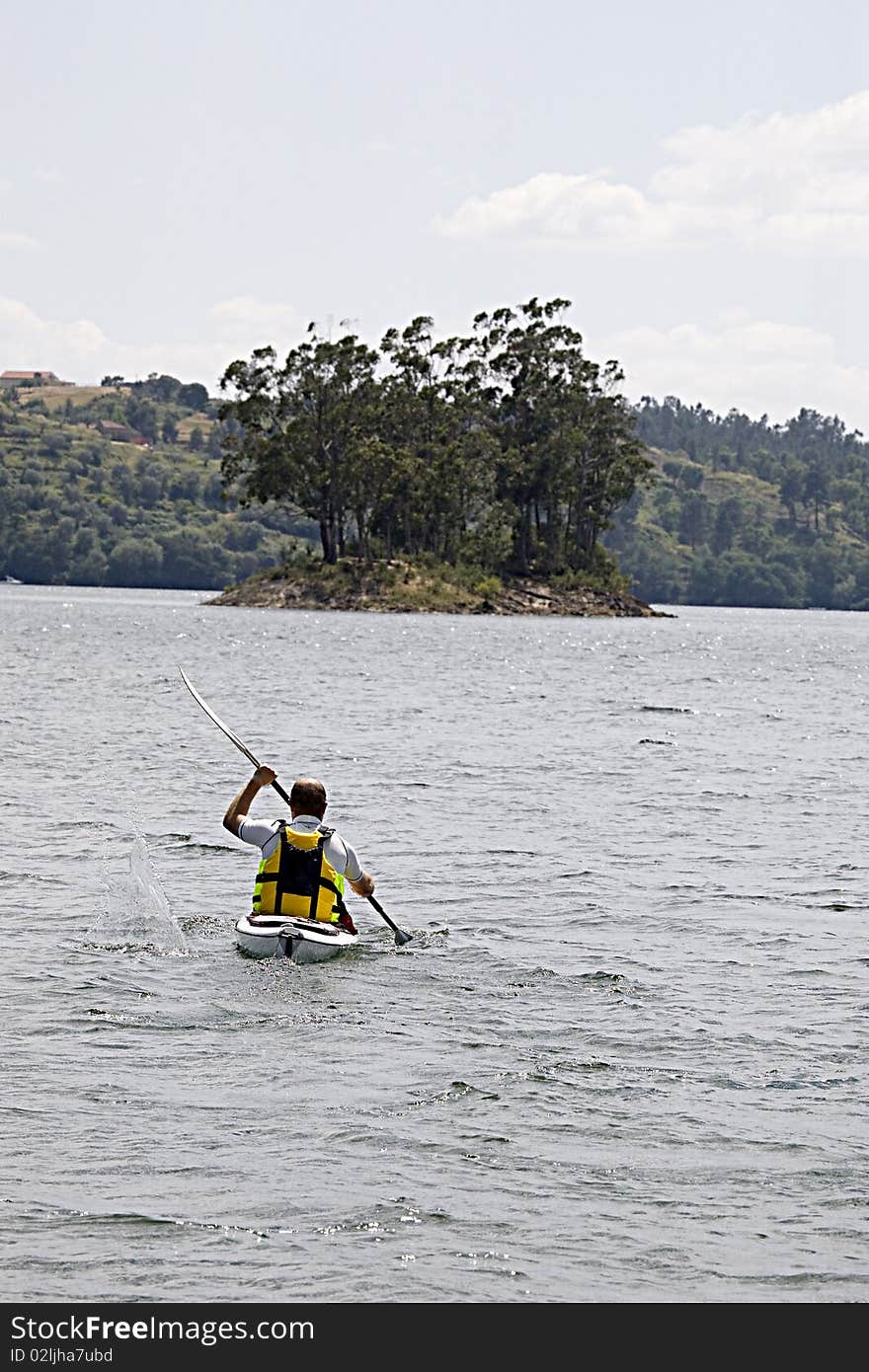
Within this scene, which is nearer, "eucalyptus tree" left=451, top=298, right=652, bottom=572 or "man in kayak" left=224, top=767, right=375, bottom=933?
"man in kayak" left=224, top=767, right=375, bottom=933

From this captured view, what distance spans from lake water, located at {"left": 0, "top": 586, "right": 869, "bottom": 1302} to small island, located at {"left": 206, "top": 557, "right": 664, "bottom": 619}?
98988mm

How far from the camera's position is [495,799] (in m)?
31.5

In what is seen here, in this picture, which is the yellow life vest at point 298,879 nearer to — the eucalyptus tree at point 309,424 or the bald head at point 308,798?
the bald head at point 308,798

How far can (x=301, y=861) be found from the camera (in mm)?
17719

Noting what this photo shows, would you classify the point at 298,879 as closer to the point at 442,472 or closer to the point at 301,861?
the point at 301,861

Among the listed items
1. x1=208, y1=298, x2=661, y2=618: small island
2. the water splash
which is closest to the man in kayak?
the water splash

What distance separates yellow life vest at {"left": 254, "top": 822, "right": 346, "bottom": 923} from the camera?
Answer: 57.9ft

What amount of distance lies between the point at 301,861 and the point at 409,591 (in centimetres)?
11836

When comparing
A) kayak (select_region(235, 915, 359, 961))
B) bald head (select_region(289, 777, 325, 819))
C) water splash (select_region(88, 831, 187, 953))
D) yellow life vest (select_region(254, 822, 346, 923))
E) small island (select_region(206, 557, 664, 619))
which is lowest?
water splash (select_region(88, 831, 187, 953))

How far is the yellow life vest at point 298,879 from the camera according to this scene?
57.9 ft

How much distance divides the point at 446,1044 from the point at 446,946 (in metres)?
4.01

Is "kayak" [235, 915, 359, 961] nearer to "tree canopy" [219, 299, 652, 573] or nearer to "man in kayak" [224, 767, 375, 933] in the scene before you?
"man in kayak" [224, 767, 375, 933]

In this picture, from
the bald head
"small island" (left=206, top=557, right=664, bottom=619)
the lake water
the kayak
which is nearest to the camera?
the lake water

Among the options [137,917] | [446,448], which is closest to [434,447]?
[446,448]
